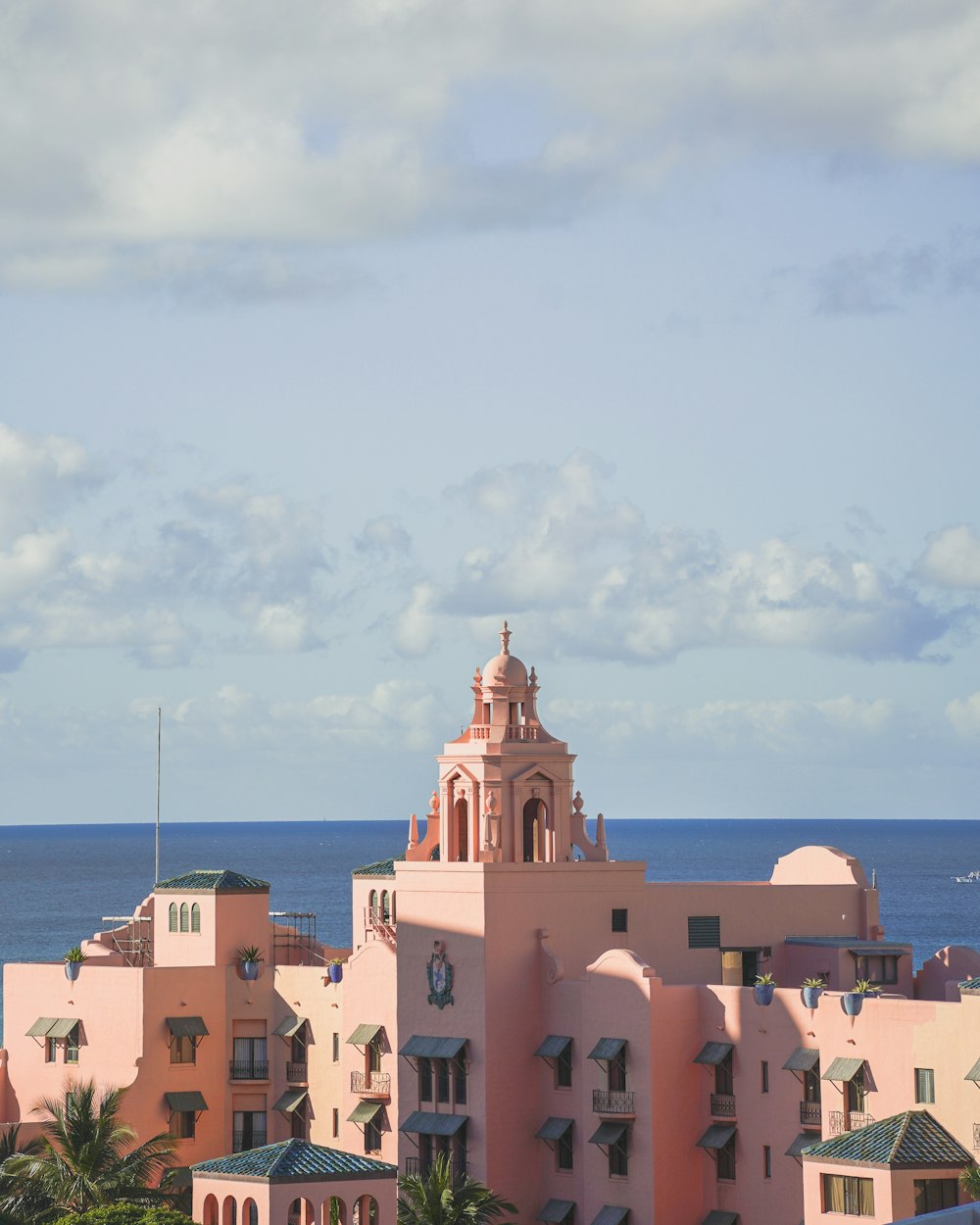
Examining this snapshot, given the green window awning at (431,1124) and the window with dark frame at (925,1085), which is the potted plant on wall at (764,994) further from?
the green window awning at (431,1124)

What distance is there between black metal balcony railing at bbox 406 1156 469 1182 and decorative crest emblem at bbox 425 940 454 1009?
523 centimetres

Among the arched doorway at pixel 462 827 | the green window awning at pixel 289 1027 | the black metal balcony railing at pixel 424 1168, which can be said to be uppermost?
the arched doorway at pixel 462 827

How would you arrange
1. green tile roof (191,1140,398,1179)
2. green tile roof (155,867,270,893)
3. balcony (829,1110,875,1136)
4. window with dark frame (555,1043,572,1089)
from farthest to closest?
green tile roof (155,867,270,893), window with dark frame (555,1043,572,1089), balcony (829,1110,875,1136), green tile roof (191,1140,398,1179)

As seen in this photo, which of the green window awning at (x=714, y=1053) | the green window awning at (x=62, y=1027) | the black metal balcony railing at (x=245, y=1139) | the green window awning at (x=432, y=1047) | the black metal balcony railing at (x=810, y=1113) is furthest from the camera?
the green window awning at (x=62, y=1027)

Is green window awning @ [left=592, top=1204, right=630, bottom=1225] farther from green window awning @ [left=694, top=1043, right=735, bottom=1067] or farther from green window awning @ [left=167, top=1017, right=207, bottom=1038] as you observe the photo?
green window awning @ [left=167, top=1017, right=207, bottom=1038]

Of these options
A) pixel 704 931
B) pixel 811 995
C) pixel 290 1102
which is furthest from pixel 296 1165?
pixel 704 931

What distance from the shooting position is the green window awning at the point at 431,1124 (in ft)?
288

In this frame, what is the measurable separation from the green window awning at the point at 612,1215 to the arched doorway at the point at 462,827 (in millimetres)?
13352

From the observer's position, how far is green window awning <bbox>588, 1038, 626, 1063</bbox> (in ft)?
276

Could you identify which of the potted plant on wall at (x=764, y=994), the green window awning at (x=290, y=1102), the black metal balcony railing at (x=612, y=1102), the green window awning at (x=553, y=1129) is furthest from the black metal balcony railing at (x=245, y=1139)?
the potted plant on wall at (x=764, y=994)

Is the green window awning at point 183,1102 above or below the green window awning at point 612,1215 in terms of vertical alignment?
above

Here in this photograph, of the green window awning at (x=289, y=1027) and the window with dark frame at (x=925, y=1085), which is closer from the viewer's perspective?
the window with dark frame at (x=925, y=1085)

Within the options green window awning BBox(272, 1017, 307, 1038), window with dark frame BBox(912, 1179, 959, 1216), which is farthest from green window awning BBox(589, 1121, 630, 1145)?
green window awning BBox(272, 1017, 307, 1038)

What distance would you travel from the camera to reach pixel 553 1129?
87.1m
